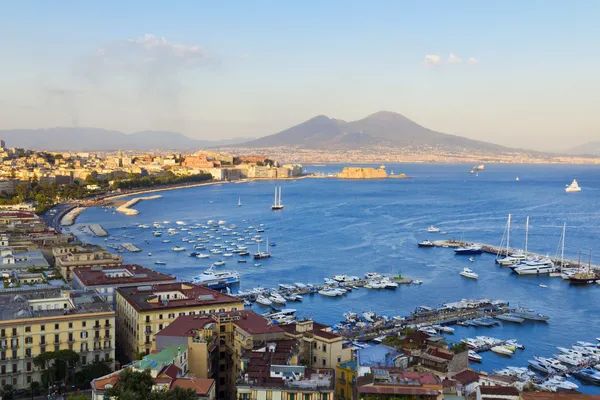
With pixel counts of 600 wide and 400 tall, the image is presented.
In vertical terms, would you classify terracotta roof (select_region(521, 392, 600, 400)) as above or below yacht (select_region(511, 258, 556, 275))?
above

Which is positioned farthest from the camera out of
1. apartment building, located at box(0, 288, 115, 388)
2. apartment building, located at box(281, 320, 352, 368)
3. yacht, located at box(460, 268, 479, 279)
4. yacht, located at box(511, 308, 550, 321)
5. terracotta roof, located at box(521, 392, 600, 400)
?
yacht, located at box(460, 268, 479, 279)

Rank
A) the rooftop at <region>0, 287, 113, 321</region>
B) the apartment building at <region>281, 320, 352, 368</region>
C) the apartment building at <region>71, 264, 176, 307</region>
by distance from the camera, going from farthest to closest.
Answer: the apartment building at <region>71, 264, 176, 307</region> < the rooftop at <region>0, 287, 113, 321</region> < the apartment building at <region>281, 320, 352, 368</region>

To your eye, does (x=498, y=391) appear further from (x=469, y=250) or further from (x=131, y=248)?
(x=131, y=248)

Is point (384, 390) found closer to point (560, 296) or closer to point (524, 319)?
point (524, 319)

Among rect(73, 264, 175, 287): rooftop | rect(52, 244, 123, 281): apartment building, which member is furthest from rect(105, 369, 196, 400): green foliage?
rect(52, 244, 123, 281): apartment building

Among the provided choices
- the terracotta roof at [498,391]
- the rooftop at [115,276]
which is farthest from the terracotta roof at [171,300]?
the terracotta roof at [498,391]

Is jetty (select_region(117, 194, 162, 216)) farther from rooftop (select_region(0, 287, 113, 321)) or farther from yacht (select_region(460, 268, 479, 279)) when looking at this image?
rooftop (select_region(0, 287, 113, 321))

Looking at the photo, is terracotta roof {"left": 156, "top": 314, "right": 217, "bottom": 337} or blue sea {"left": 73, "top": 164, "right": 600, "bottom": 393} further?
blue sea {"left": 73, "top": 164, "right": 600, "bottom": 393}
